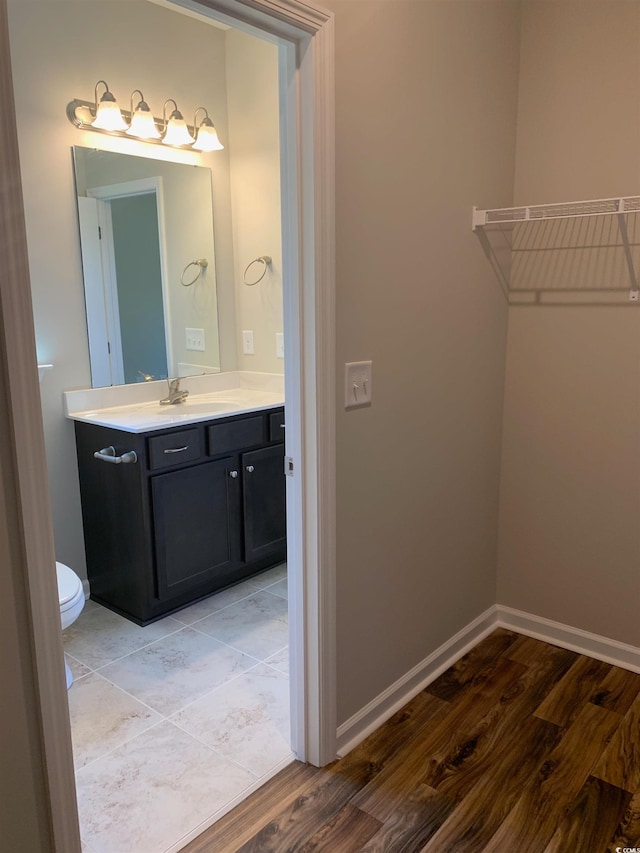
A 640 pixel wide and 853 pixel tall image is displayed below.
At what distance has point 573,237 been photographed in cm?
234

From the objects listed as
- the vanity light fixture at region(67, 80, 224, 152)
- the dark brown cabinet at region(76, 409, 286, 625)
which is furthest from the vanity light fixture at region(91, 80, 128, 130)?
the dark brown cabinet at region(76, 409, 286, 625)

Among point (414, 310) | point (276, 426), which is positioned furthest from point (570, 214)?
point (276, 426)

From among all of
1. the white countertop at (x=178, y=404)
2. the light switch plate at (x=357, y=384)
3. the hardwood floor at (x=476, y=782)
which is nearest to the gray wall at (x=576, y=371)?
the hardwood floor at (x=476, y=782)

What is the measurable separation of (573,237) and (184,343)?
6.41 ft

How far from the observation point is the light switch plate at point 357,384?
1.81 m

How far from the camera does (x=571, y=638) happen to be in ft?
8.44

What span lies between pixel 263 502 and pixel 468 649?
3.88 feet

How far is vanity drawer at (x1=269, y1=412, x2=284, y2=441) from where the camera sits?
3162 mm

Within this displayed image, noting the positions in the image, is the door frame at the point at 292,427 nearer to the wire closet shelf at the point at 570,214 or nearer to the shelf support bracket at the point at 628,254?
the wire closet shelf at the point at 570,214

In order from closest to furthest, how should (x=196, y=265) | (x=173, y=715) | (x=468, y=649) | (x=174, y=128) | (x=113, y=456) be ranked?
(x=173, y=715) < (x=468, y=649) < (x=113, y=456) < (x=174, y=128) < (x=196, y=265)

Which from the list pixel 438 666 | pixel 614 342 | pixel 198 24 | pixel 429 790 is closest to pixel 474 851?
pixel 429 790

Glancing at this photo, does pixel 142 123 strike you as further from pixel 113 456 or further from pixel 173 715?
pixel 173 715

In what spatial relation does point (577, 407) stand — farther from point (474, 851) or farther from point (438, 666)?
point (474, 851)

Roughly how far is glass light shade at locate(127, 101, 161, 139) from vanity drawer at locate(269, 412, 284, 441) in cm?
143
